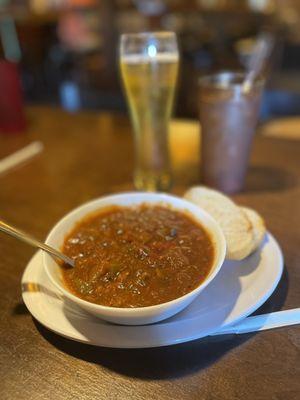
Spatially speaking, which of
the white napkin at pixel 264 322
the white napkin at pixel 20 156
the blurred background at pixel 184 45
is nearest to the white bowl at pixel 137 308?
the white napkin at pixel 264 322

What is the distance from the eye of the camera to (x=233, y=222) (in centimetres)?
112

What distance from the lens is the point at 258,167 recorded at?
5.59 ft

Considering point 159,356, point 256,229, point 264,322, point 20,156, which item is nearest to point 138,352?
point 159,356

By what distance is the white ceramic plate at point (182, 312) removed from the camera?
804 millimetres

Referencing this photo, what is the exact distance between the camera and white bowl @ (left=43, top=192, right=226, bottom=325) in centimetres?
76

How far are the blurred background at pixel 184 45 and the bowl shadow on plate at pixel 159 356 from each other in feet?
13.2

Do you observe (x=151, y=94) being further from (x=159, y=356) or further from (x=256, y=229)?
(x=159, y=356)

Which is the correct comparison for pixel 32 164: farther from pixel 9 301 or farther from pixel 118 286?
pixel 118 286

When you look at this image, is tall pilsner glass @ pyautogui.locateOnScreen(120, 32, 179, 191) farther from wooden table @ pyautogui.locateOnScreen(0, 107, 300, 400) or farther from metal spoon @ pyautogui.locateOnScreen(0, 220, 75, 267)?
metal spoon @ pyautogui.locateOnScreen(0, 220, 75, 267)

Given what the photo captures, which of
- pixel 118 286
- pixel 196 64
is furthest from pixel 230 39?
pixel 118 286

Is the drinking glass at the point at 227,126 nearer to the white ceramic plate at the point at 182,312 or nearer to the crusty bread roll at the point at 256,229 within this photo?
the crusty bread roll at the point at 256,229

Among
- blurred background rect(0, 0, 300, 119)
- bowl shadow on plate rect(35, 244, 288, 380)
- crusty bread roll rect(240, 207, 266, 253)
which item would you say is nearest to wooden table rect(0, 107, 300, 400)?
bowl shadow on plate rect(35, 244, 288, 380)

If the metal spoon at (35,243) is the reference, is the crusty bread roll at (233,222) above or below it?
below

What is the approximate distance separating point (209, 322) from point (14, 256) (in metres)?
0.65
